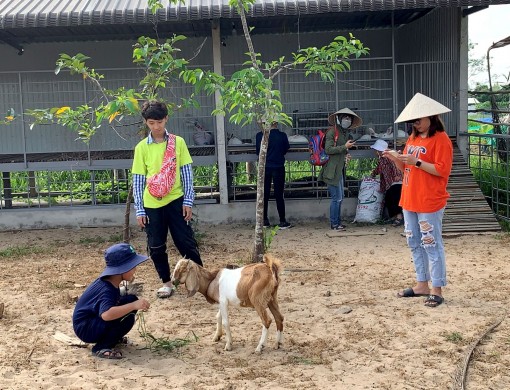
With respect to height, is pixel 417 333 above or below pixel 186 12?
below

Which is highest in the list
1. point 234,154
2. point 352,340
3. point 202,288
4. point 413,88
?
point 413,88

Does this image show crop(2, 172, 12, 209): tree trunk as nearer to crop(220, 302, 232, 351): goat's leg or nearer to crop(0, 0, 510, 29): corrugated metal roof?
crop(0, 0, 510, 29): corrugated metal roof

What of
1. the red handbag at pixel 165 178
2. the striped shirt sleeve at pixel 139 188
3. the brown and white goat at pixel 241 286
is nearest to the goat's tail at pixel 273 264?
the brown and white goat at pixel 241 286

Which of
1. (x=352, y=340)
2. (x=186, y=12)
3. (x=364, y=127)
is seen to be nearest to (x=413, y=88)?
(x=364, y=127)

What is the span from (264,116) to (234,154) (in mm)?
4282

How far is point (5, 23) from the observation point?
31.8 ft

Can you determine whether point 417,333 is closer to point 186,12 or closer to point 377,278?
point 377,278

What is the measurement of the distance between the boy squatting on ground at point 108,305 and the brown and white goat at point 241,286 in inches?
15.2

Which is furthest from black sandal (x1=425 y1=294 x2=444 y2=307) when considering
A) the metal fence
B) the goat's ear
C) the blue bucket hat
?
the metal fence

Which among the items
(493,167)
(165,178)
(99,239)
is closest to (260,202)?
(165,178)

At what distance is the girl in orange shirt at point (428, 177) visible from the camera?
5.55 meters

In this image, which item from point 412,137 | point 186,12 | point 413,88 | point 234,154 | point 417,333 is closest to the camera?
point 417,333

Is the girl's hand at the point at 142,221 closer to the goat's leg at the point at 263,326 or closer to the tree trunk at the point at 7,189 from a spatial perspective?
the goat's leg at the point at 263,326

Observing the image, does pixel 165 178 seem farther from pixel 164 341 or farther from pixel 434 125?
pixel 434 125
